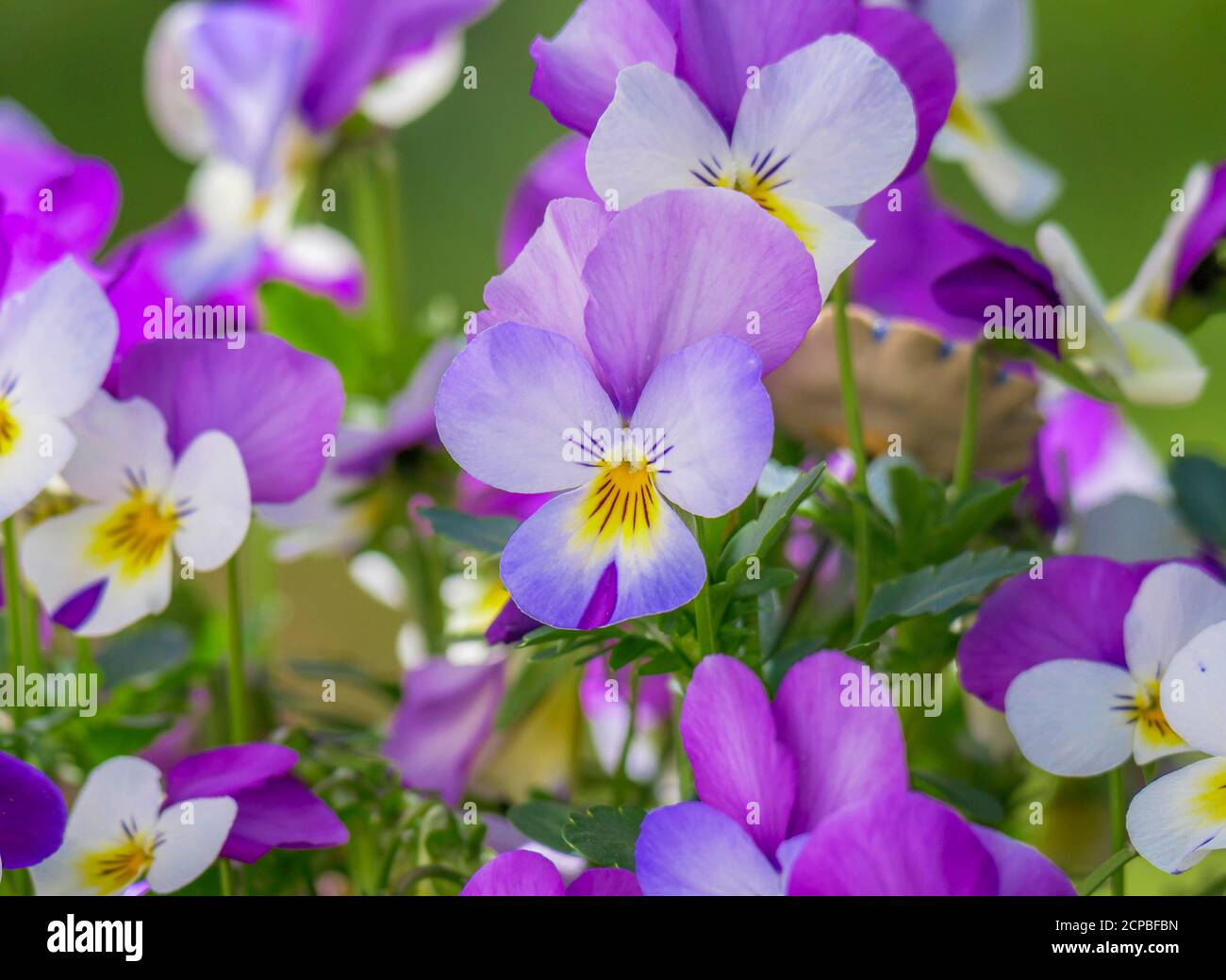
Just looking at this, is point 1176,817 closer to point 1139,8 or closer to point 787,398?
point 787,398

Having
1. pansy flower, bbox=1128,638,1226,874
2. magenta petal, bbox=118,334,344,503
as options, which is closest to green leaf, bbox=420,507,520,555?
magenta petal, bbox=118,334,344,503

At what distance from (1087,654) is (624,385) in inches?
4.4

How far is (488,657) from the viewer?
0.41m

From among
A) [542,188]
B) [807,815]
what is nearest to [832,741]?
[807,815]

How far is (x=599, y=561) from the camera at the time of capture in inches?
9.5

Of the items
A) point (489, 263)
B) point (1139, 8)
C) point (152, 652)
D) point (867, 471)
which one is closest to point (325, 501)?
point (152, 652)

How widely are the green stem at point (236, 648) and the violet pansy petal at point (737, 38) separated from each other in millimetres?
146

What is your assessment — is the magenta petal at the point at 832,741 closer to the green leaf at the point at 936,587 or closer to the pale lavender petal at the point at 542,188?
the green leaf at the point at 936,587

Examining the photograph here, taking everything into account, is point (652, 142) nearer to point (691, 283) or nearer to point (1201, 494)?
point (691, 283)

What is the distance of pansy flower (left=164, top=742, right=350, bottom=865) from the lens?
0.29m

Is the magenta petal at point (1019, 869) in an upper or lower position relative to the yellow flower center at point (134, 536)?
lower

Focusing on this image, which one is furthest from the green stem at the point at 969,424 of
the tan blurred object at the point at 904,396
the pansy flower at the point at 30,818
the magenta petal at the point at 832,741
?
the pansy flower at the point at 30,818

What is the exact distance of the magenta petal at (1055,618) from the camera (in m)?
0.28

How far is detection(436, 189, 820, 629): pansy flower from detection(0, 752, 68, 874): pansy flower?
0.10 meters
